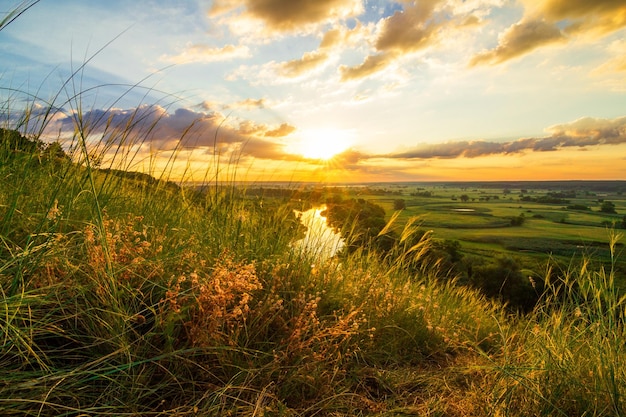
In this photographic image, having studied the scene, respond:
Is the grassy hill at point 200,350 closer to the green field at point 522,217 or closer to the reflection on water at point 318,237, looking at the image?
the reflection on water at point 318,237

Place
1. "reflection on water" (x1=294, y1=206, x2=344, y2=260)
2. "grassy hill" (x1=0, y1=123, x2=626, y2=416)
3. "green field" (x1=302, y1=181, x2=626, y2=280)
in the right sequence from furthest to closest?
1. "green field" (x1=302, y1=181, x2=626, y2=280)
2. "reflection on water" (x1=294, y1=206, x2=344, y2=260)
3. "grassy hill" (x1=0, y1=123, x2=626, y2=416)

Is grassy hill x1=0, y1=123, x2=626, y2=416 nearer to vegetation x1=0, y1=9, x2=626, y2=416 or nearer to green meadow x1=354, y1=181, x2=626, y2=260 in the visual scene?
vegetation x1=0, y1=9, x2=626, y2=416

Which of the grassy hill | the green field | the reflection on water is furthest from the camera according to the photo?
the green field

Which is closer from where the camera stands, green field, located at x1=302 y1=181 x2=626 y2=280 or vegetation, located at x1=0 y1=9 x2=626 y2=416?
vegetation, located at x1=0 y1=9 x2=626 y2=416

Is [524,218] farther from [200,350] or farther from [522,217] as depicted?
[200,350]

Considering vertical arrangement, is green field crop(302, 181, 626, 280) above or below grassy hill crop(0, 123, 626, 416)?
below

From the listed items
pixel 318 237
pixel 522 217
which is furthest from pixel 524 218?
pixel 318 237

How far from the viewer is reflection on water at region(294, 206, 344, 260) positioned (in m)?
4.15

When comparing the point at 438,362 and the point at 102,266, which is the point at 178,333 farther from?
the point at 438,362

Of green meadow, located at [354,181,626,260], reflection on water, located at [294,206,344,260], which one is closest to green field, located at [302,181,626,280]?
green meadow, located at [354,181,626,260]

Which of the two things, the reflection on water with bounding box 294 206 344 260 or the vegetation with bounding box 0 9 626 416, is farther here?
the reflection on water with bounding box 294 206 344 260

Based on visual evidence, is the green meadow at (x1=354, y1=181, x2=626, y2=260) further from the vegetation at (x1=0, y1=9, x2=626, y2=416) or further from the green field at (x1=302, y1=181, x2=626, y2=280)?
the vegetation at (x1=0, y1=9, x2=626, y2=416)

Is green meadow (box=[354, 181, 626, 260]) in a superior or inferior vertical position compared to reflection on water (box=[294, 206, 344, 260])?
inferior

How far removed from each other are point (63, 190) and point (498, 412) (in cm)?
380
